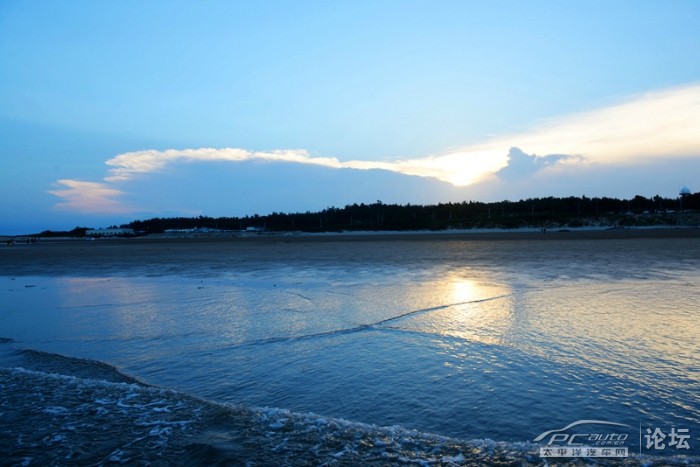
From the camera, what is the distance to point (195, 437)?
409cm

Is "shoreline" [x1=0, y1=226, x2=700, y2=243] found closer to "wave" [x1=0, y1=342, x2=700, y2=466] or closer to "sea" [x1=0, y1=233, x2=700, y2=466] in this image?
"sea" [x1=0, y1=233, x2=700, y2=466]

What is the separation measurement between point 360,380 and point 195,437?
7.02 ft

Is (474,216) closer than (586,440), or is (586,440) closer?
(586,440)

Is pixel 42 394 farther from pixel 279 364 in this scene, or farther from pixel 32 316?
pixel 32 316

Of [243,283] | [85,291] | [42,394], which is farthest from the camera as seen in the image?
[243,283]

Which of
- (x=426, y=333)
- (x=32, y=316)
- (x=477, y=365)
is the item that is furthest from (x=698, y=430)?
(x=32, y=316)

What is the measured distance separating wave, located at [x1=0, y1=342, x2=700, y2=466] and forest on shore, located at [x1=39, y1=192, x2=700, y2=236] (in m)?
77.7

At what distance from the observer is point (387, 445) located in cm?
386

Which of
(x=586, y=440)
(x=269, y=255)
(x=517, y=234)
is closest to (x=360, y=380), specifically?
(x=586, y=440)

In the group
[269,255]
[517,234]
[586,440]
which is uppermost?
[517,234]

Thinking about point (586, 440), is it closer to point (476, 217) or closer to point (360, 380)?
point (360, 380)

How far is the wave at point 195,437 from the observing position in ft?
12.0

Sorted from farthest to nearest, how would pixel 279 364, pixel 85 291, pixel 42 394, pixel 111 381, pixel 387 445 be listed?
pixel 85 291 < pixel 279 364 < pixel 111 381 < pixel 42 394 < pixel 387 445

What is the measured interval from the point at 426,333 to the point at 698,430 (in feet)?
13.7
